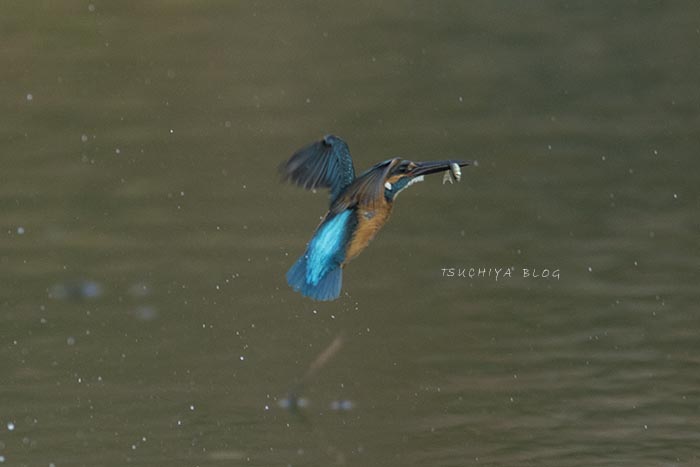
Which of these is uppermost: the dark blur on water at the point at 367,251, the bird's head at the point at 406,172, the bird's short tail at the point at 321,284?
the bird's head at the point at 406,172

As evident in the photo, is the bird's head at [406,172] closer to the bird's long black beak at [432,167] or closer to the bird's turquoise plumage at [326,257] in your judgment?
the bird's long black beak at [432,167]

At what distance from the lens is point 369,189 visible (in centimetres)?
338

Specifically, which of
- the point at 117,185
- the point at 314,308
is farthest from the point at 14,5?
the point at 314,308

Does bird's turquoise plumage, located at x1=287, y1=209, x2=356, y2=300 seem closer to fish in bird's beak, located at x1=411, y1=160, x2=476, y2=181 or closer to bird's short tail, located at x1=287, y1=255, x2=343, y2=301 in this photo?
bird's short tail, located at x1=287, y1=255, x2=343, y2=301

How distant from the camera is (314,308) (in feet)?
16.7

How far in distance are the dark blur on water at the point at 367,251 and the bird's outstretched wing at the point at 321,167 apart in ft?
2.63

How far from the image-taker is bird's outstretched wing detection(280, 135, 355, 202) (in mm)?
3545

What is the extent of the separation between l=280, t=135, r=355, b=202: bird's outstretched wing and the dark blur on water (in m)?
0.80

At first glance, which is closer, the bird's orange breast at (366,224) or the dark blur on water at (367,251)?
the bird's orange breast at (366,224)

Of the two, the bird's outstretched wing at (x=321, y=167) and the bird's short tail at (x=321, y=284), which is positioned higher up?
the bird's outstretched wing at (x=321, y=167)

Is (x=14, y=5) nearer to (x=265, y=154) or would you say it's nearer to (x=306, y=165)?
(x=265, y=154)

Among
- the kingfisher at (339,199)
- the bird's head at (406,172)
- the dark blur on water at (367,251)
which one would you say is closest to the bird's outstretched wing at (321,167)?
the kingfisher at (339,199)

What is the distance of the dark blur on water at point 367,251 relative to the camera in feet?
13.5

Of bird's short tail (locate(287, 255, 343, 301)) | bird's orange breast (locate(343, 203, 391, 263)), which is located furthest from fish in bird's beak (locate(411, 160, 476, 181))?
bird's short tail (locate(287, 255, 343, 301))
